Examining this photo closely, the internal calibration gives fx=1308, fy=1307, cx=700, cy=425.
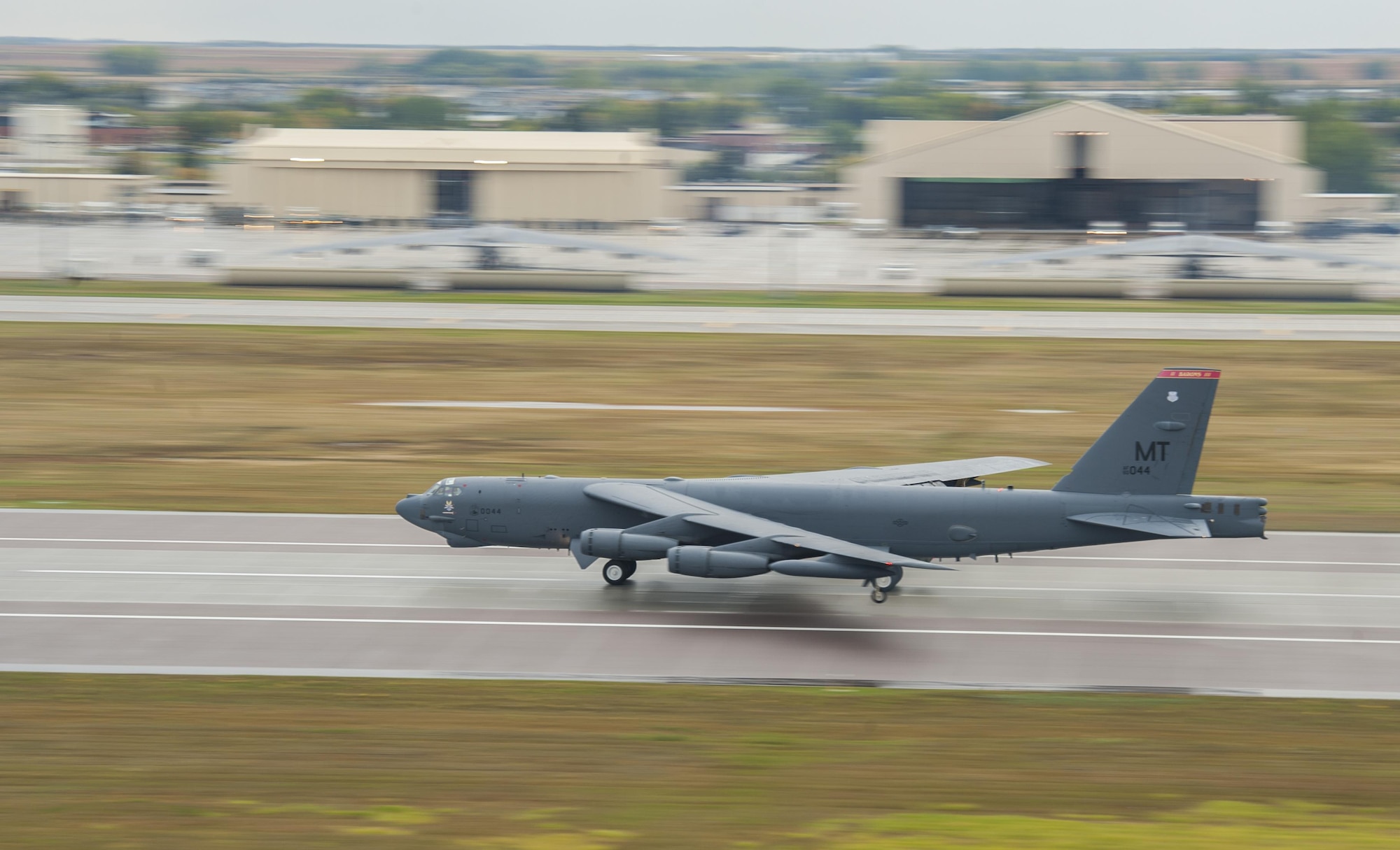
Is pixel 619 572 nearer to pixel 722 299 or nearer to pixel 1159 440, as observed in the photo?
pixel 1159 440

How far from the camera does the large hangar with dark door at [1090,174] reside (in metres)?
128

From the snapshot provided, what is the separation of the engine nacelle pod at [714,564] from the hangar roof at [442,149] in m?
109

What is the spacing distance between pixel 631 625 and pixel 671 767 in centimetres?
714

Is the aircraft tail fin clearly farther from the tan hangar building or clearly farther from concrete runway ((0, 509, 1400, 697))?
the tan hangar building

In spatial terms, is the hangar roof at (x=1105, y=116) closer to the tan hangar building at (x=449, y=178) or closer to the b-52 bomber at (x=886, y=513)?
the tan hangar building at (x=449, y=178)

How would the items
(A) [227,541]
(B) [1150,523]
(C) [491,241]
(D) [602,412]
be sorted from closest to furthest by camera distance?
(B) [1150,523], (A) [227,541], (D) [602,412], (C) [491,241]

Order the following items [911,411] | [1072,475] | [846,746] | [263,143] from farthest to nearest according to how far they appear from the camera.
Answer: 1. [263,143]
2. [911,411]
3. [1072,475]
4. [846,746]

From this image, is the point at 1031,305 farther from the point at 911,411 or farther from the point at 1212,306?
the point at 911,411

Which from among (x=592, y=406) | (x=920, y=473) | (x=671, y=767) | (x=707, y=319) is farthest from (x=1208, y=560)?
(x=707, y=319)

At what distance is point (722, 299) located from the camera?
85.7 metres

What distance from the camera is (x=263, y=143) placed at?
131250mm

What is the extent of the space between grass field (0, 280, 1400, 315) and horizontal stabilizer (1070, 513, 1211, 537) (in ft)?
173

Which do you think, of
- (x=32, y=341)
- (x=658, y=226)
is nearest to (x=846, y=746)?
(x=32, y=341)

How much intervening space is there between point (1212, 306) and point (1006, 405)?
3985 cm
